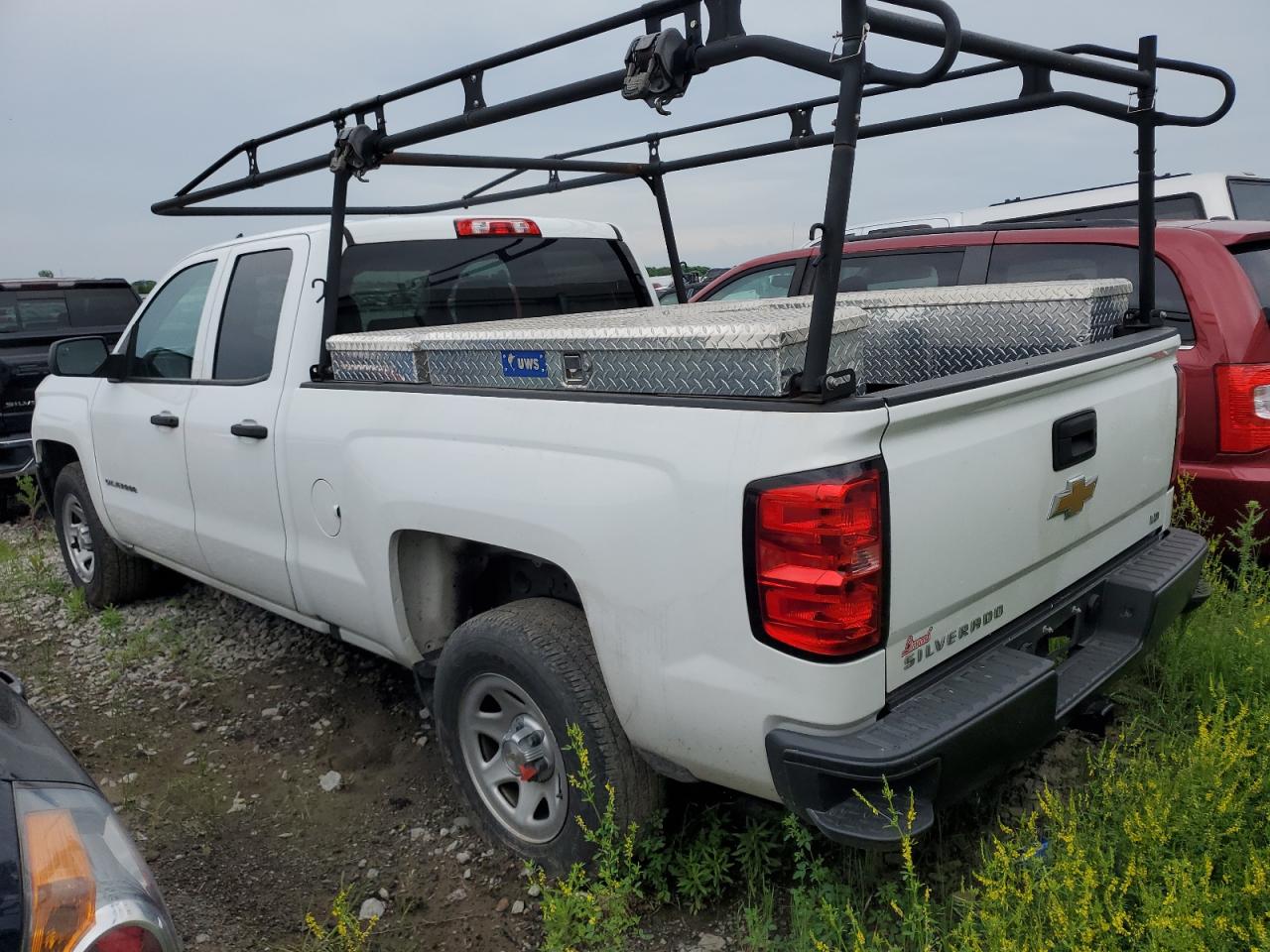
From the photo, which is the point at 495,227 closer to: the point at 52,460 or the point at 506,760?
the point at 506,760

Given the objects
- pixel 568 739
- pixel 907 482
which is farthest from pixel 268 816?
pixel 907 482

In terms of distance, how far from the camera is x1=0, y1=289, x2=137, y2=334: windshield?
26.7ft

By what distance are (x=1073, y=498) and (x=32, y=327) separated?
8.65 m

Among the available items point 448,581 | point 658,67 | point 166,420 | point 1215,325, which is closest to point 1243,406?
point 1215,325

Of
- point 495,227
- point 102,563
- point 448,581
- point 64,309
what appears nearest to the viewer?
point 448,581

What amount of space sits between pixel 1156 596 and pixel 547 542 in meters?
1.71

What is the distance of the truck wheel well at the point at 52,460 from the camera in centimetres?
534

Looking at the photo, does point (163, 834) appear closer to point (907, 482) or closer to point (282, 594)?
point (282, 594)

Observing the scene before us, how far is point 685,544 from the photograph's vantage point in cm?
206

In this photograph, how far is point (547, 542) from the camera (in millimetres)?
2350

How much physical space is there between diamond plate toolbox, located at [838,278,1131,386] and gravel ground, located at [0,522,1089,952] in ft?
4.20

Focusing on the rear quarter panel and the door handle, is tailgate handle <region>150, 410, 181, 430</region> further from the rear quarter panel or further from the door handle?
the rear quarter panel

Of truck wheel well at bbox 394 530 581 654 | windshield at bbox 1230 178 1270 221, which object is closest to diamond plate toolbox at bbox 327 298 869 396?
truck wheel well at bbox 394 530 581 654

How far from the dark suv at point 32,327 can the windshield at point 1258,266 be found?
7.59 metres
